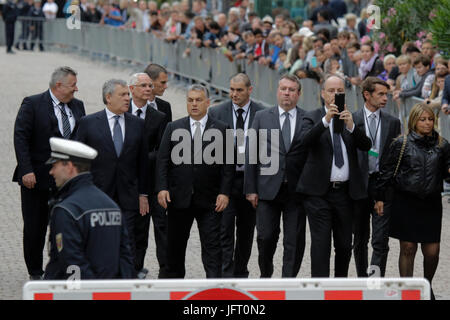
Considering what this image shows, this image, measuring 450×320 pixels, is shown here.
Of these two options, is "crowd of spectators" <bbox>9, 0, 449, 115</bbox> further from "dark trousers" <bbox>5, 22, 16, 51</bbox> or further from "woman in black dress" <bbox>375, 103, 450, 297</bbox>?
"dark trousers" <bbox>5, 22, 16, 51</bbox>

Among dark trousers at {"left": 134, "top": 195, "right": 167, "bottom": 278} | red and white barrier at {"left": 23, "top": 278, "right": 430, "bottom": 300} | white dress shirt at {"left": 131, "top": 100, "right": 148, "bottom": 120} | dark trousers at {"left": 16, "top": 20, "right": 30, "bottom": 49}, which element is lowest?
dark trousers at {"left": 16, "top": 20, "right": 30, "bottom": 49}

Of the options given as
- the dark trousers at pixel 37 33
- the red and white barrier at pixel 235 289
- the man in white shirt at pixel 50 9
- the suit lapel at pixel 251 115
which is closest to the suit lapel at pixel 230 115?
the suit lapel at pixel 251 115

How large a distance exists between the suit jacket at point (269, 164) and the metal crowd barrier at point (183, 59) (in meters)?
5.35

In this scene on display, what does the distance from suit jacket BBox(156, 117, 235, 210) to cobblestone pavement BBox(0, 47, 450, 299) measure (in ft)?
3.45

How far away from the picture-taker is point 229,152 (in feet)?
31.7

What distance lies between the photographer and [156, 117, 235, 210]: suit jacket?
373 inches

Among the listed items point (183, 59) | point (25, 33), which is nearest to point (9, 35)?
point (25, 33)

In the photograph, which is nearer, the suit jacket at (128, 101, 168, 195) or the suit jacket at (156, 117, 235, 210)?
the suit jacket at (156, 117, 235, 210)

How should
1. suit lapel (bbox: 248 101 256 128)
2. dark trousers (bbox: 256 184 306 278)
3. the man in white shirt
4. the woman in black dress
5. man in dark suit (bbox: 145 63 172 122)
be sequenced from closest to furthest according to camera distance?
the woman in black dress < dark trousers (bbox: 256 184 306 278) < suit lapel (bbox: 248 101 256 128) < man in dark suit (bbox: 145 63 172 122) < the man in white shirt

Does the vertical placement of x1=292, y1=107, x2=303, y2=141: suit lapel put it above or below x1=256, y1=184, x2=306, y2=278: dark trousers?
above

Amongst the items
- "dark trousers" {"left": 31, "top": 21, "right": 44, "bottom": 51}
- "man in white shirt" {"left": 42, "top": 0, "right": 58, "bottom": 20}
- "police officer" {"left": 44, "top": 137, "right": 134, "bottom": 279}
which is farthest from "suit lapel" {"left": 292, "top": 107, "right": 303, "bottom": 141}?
"dark trousers" {"left": 31, "top": 21, "right": 44, "bottom": 51}

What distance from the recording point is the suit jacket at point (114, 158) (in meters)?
9.22

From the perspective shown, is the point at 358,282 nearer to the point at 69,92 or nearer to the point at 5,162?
the point at 69,92
